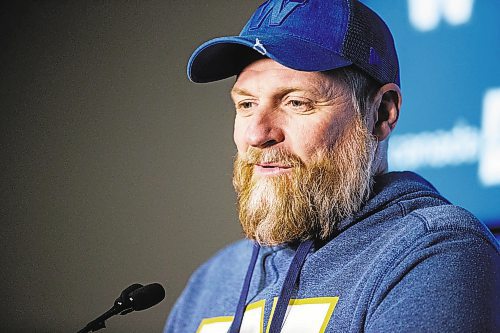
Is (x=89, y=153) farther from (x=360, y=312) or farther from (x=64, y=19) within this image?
(x=360, y=312)

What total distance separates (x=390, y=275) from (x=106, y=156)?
150 cm

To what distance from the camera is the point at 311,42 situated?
1.27 metres

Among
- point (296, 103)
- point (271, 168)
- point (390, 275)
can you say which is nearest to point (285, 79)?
point (296, 103)

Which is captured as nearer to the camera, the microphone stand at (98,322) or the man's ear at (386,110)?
the microphone stand at (98,322)

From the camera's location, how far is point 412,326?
3.25 ft

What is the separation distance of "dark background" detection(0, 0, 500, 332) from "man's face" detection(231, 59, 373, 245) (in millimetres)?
1067

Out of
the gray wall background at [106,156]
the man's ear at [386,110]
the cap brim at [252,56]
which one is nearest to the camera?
the cap brim at [252,56]

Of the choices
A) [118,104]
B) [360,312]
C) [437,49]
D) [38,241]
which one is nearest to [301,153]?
[360,312]

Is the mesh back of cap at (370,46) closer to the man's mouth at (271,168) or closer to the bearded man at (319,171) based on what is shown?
the bearded man at (319,171)

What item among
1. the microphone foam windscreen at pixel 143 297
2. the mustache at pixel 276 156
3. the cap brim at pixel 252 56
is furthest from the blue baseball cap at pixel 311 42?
the microphone foam windscreen at pixel 143 297

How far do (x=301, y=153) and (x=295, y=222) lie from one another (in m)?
0.12

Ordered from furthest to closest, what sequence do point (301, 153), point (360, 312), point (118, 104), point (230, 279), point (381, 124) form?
point (118, 104) → point (230, 279) → point (381, 124) → point (301, 153) → point (360, 312)

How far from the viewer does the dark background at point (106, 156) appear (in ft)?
7.82

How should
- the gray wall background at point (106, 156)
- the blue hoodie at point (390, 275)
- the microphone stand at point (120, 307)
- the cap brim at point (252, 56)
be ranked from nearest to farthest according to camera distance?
the blue hoodie at point (390, 275) → the microphone stand at point (120, 307) → the cap brim at point (252, 56) → the gray wall background at point (106, 156)
